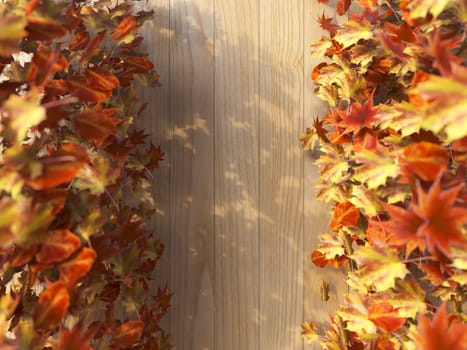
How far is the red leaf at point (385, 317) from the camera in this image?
2.59 ft

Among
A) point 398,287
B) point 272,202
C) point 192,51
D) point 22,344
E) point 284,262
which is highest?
point 192,51

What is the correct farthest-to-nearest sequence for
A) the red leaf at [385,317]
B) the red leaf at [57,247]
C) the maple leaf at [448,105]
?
the red leaf at [385,317] < the red leaf at [57,247] < the maple leaf at [448,105]

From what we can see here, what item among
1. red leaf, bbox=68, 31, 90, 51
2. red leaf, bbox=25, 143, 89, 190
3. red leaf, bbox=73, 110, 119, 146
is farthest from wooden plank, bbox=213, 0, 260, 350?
red leaf, bbox=25, 143, 89, 190

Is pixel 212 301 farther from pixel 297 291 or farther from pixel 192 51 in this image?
pixel 192 51

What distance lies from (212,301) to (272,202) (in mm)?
333

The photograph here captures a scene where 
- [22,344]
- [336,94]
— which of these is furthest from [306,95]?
[22,344]

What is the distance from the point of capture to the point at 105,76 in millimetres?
838

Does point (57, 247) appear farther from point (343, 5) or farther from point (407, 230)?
point (343, 5)

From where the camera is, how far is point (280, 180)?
1.21 m

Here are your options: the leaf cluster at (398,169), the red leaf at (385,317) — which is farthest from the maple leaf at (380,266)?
the red leaf at (385,317)

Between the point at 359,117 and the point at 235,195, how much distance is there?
449 millimetres

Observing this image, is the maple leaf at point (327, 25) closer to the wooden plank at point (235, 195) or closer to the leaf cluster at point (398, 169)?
the leaf cluster at point (398, 169)

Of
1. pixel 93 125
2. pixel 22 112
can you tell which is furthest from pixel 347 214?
pixel 22 112

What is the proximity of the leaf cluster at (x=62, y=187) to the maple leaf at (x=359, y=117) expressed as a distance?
48cm
